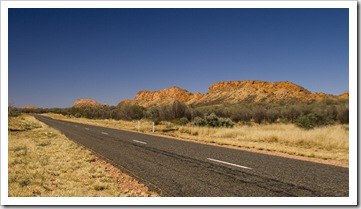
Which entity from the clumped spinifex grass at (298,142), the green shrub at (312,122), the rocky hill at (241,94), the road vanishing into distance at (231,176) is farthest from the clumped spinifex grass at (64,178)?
the rocky hill at (241,94)

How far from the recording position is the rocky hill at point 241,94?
9868 centimetres

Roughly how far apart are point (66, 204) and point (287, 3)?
278 inches

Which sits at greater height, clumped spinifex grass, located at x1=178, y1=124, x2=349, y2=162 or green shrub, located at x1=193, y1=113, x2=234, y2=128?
green shrub, located at x1=193, y1=113, x2=234, y2=128

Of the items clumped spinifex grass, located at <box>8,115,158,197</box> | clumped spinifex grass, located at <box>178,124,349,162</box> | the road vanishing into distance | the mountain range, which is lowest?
clumped spinifex grass, located at <box>178,124,349,162</box>

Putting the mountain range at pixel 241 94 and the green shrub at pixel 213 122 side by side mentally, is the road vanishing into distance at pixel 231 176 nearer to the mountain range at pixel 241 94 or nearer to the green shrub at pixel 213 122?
the green shrub at pixel 213 122

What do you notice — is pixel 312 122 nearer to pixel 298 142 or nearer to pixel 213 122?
pixel 213 122

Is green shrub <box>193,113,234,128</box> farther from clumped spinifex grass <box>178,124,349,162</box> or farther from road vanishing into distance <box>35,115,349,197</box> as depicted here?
road vanishing into distance <box>35,115,349,197</box>

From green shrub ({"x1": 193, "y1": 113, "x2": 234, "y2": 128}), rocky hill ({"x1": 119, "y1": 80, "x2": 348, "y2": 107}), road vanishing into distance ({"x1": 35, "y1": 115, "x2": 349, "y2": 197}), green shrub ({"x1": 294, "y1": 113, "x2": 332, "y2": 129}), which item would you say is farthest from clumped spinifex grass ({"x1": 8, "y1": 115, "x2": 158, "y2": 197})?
rocky hill ({"x1": 119, "y1": 80, "x2": 348, "y2": 107})

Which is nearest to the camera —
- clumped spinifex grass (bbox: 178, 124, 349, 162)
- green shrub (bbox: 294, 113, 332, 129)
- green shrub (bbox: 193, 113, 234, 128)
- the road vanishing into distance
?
the road vanishing into distance

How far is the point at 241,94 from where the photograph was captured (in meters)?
116

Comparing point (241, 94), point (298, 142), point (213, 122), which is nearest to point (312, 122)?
point (213, 122)

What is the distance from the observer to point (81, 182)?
816cm

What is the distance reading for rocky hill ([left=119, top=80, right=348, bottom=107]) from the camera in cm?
9868

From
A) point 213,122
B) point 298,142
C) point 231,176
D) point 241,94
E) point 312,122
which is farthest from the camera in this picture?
point 241,94
